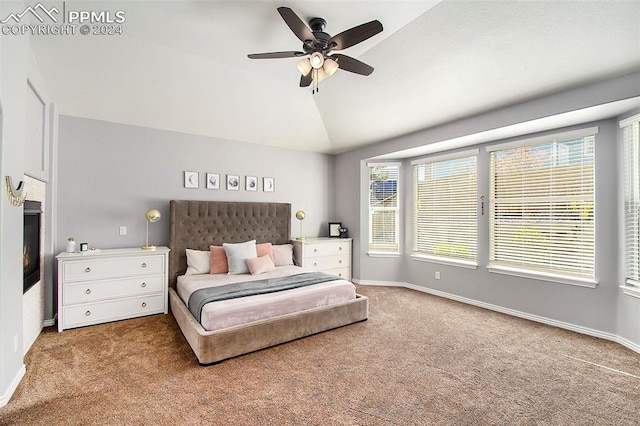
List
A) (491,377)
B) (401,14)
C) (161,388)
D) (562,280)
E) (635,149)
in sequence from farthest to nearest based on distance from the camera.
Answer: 1. (562,280)
2. (635,149)
3. (401,14)
4. (491,377)
5. (161,388)

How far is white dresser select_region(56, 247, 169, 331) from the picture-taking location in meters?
3.12

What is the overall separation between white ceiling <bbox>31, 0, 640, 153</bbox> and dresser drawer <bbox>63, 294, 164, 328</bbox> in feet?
7.93

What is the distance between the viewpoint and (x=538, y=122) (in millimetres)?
3195

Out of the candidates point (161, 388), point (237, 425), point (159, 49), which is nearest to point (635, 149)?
point (237, 425)

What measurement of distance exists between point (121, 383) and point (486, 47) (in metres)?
4.40

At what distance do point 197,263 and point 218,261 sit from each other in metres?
0.30

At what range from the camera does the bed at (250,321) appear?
100 inches

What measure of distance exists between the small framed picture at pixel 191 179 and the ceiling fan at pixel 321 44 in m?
2.50

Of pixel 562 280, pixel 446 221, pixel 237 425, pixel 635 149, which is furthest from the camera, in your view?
pixel 446 221

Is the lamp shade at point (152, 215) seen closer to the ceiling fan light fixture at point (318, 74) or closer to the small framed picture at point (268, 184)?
the small framed picture at point (268, 184)

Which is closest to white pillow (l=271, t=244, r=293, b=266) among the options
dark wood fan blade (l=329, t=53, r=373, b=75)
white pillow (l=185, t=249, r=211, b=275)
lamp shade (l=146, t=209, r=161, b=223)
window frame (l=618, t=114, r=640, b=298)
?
white pillow (l=185, t=249, r=211, b=275)

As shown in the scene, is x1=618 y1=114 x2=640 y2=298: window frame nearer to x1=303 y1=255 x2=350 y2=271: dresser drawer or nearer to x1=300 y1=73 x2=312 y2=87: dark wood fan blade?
x1=300 y1=73 x2=312 y2=87: dark wood fan blade

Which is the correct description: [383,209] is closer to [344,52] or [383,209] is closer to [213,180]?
[344,52]

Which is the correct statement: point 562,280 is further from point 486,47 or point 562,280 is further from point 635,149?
point 486,47
